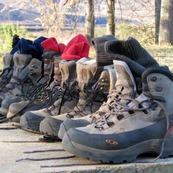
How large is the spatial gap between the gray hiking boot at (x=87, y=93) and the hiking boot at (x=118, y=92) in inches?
8.5

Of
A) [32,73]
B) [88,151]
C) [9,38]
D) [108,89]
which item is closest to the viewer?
[88,151]

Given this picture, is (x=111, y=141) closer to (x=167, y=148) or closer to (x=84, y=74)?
(x=167, y=148)

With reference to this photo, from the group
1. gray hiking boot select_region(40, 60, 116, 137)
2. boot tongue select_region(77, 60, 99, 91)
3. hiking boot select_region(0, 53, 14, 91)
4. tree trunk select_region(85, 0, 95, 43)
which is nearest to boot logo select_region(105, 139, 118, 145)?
gray hiking boot select_region(40, 60, 116, 137)

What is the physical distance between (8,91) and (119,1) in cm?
1074

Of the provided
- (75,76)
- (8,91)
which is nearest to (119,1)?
(8,91)

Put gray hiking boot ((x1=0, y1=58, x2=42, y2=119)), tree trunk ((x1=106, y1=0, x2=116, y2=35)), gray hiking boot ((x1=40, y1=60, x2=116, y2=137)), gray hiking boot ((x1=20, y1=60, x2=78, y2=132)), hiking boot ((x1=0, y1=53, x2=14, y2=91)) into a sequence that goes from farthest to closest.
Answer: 1. tree trunk ((x1=106, y1=0, x2=116, y2=35))
2. hiking boot ((x1=0, y1=53, x2=14, y2=91))
3. gray hiking boot ((x1=0, y1=58, x2=42, y2=119))
4. gray hiking boot ((x1=20, y1=60, x2=78, y2=132))
5. gray hiking boot ((x1=40, y1=60, x2=116, y2=137))

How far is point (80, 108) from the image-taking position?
3324mm

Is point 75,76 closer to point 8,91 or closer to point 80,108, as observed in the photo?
point 80,108

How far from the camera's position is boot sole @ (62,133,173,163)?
2.70 metres

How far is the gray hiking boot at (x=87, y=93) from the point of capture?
3246 millimetres

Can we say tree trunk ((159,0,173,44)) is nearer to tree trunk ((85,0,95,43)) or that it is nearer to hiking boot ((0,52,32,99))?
tree trunk ((85,0,95,43))

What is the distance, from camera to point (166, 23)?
639 inches

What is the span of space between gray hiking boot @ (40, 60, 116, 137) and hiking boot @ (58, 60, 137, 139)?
22 cm

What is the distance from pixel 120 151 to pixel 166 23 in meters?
13.8
